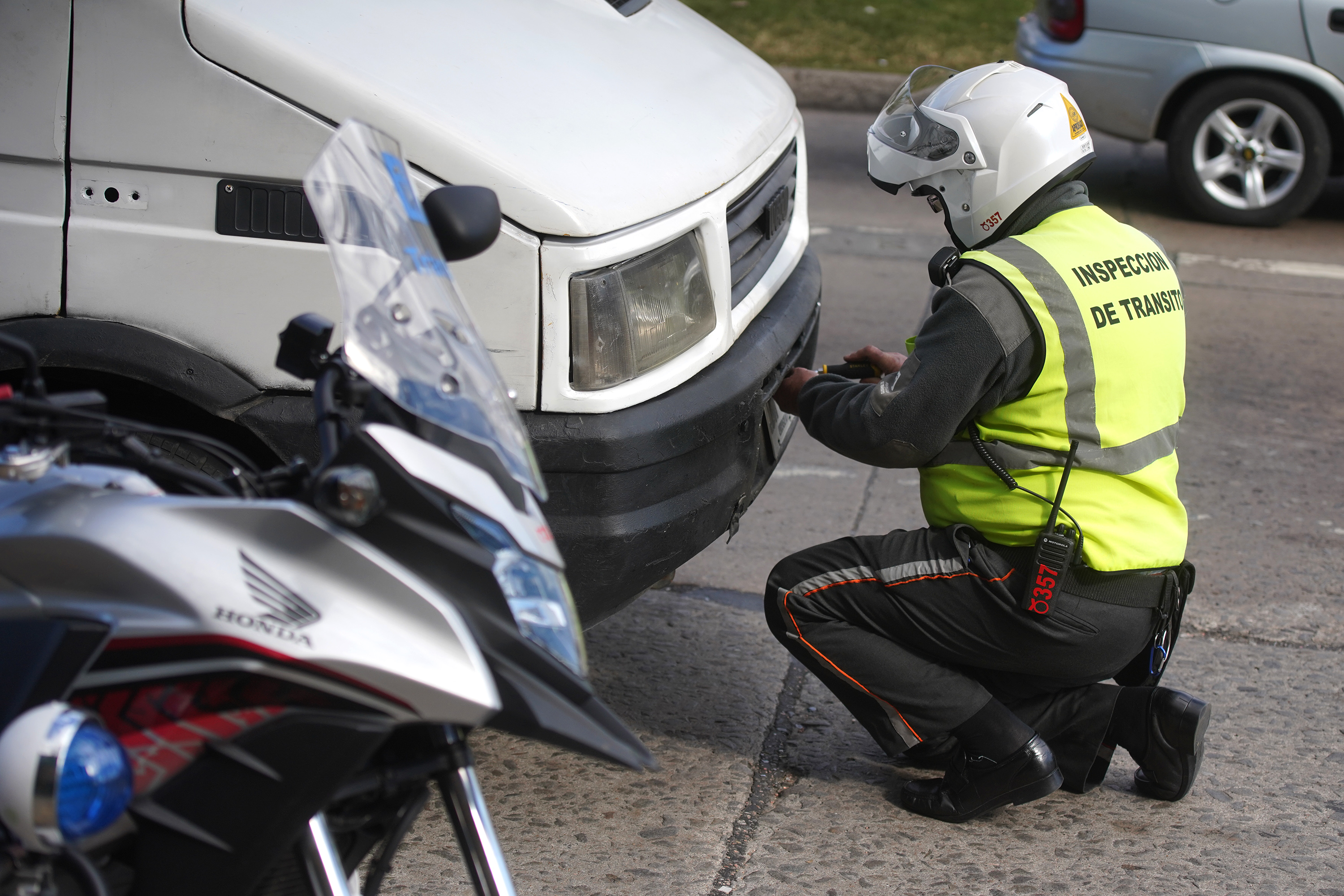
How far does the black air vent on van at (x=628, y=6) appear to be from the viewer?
3.43 meters

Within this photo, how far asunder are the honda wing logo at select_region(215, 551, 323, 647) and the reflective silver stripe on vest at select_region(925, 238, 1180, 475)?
5.51 feet

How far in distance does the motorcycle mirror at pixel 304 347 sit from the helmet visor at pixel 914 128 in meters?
1.49

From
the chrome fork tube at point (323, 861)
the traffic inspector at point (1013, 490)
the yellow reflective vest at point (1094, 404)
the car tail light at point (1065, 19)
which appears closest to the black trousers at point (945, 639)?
the traffic inspector at point (1013, 490)

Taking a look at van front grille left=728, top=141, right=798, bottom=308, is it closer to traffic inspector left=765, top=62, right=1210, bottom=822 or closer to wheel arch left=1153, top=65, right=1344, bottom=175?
traffic inspector left=765, top=62, right=1210, bottom=822

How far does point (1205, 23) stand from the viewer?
7434 millimetres

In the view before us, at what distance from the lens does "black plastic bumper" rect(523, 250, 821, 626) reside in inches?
101

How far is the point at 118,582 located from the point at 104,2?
139 centimetres

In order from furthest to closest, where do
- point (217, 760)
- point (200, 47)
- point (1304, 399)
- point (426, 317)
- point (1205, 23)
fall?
point (1205, 23) < point (1304, 399) < point (200, 47) < point (426, 317) < point (217, 760)

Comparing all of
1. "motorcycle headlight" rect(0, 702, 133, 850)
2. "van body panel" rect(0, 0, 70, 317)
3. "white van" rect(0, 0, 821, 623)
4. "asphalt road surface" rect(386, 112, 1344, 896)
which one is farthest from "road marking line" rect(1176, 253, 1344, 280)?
"motorcycle headlight" rect(0, 702, 133, 850)

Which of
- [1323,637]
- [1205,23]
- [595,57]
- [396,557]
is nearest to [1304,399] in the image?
[1323,637]

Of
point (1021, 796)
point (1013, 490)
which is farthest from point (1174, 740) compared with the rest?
point (1013, 490)

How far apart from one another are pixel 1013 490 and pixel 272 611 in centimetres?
173

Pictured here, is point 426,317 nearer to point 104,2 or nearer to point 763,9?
point 104,2

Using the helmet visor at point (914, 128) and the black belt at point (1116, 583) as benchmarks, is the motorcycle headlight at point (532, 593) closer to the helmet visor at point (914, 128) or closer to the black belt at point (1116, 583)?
the black belt at point (1116, 583)
